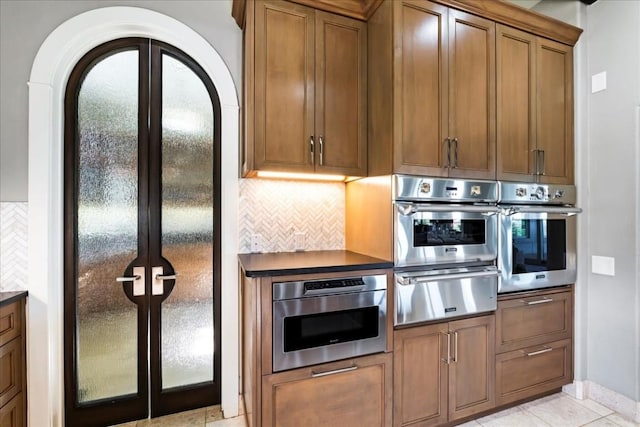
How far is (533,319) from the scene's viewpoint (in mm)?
2232

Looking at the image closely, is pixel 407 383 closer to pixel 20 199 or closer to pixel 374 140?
pixel 374 140

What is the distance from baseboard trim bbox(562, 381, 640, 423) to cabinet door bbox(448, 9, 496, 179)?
1826mm

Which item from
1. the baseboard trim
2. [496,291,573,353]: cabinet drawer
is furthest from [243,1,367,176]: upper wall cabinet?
the baseboard trim

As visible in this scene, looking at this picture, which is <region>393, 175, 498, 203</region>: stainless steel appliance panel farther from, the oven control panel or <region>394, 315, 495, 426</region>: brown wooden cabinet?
<region>394, 315, 495, 426</region>: brown wooden cabinet

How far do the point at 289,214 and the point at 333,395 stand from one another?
4.09 feet

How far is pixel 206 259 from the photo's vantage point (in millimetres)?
2234

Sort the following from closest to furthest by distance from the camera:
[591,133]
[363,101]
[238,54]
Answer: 1. [363,101]
2. [238,54]
3. [591,133]

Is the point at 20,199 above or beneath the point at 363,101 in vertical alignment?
beneath

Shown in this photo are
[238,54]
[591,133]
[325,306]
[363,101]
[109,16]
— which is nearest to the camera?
[325,306]

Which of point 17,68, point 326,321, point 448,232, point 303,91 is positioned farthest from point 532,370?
point 17,68

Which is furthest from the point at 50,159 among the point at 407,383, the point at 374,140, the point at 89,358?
the point at 407,383

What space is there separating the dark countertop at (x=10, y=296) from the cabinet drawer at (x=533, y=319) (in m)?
2.96

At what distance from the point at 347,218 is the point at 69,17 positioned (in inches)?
89.7

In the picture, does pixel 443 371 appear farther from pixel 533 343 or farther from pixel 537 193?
pixel 537 193
